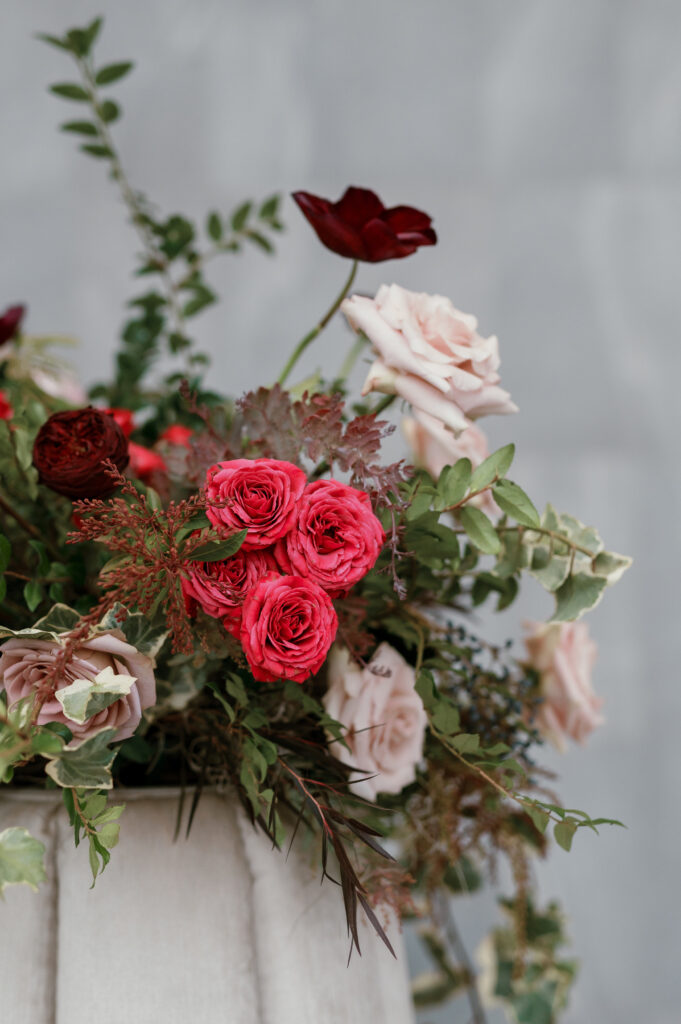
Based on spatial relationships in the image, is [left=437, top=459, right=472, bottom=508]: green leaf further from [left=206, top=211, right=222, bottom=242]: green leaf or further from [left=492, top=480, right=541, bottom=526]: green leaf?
[left=206, top=211, right=222, bottom=242]: green leaf

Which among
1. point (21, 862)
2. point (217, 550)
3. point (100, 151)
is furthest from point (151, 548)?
point (100, 151)

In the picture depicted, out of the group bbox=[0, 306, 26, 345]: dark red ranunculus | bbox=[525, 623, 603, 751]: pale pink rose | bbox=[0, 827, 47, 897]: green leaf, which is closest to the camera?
bbox=[0, 827, 47, 897]: green leaf

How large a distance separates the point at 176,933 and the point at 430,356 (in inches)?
15.5

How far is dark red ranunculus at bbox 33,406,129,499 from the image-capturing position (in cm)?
48

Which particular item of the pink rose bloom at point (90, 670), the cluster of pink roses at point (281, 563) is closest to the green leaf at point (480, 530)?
the cluster of pink roses at point (281, 563)

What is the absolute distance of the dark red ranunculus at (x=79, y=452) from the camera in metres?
0.48

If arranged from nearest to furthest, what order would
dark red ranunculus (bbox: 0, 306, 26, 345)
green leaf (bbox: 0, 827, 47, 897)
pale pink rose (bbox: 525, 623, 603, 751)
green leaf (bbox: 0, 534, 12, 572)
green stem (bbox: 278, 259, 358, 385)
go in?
green leaf (bbox: 0, 827, 47, 897)
green leaf (bbox: 0, 534, 12, 572)
green stem (bbox: 278, 259, 358, 385)
pale pink rose (bbox: 525, 623, 603, 751)
dark red ranunculus (bbox: 0, 306, 26, 345)

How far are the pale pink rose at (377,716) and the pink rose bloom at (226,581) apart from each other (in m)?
0.11

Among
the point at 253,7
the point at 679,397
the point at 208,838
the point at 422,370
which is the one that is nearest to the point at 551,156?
the point at 679,397

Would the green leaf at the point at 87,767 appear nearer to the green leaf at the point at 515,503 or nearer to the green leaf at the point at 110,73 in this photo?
the green leaf at the point at 515,503

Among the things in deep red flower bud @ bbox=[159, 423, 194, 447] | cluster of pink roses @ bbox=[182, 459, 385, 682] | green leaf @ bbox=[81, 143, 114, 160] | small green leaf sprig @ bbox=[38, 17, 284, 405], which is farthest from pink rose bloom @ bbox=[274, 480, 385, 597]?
green leaf @ bbox=[81, 143, 114, 160]

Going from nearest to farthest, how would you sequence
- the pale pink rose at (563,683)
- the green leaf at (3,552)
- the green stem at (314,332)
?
1. the green leaf at (3,552)
2. the green stem at (314,332)
3. the pale pink rose at (563,683)

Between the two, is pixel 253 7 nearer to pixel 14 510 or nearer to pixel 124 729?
pixel 14 510

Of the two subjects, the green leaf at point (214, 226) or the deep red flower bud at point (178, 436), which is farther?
the green leaf at point (214, 226)
